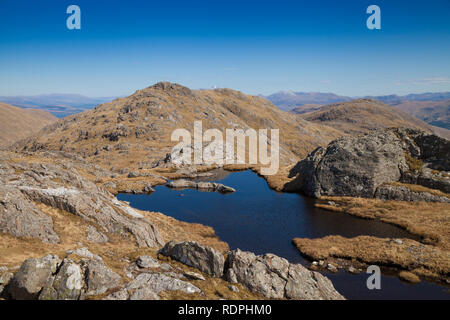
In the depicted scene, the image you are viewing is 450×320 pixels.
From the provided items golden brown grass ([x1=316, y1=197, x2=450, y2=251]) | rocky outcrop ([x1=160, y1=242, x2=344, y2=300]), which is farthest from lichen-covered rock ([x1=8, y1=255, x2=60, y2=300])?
golden brown grass ([x1=316, y1=197, x2=450, y2=251])

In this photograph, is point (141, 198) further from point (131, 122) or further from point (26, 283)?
point (131, 122)

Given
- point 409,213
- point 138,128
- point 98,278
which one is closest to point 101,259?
point 98,278

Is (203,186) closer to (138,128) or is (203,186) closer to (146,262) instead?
(146,262)

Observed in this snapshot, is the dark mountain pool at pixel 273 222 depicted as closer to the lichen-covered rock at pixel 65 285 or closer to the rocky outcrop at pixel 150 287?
the rocky outcrop at pixel 150 287

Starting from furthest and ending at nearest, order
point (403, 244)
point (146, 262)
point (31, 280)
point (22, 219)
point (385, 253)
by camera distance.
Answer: point (403, 244)
point (385, 253)
point (22, 219)
point (146, 262)
point (31, 280)

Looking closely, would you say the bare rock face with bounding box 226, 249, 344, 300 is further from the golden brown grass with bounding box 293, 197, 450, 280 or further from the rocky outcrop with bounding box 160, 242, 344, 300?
the golden brown grass with bounding box 293, 197, 450, 280

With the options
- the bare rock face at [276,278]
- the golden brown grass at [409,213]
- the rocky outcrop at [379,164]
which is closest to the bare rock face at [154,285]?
the bare rock face at [276,278]
